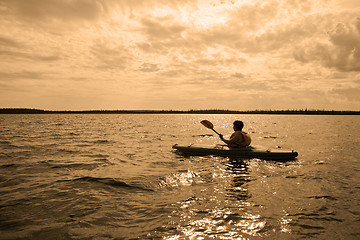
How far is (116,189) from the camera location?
7.08m

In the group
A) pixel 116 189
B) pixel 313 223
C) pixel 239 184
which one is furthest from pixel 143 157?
pixel 313 223

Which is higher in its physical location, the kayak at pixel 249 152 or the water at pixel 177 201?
the kayak at pixel 249 152

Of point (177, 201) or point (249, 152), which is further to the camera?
point (249, 152)

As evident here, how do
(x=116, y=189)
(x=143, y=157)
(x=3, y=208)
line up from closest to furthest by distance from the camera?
(x=3, y=208) < (x=116, y=189) < (x=143, y=157)

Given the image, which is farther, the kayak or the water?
the kayak

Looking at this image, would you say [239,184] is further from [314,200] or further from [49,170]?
[49,170]

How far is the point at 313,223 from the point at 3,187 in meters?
8.72

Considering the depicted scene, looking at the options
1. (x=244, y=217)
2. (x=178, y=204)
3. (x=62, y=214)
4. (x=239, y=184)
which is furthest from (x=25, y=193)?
(x=239, y=184)

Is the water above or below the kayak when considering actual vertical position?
below

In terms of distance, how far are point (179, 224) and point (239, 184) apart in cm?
353

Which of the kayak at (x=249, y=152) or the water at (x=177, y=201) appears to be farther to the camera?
the kayak at (x=249, y=152)

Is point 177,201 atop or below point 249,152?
below

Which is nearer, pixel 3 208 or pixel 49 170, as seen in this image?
pixel 3 208

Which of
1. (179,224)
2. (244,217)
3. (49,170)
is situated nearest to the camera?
(179,224)
